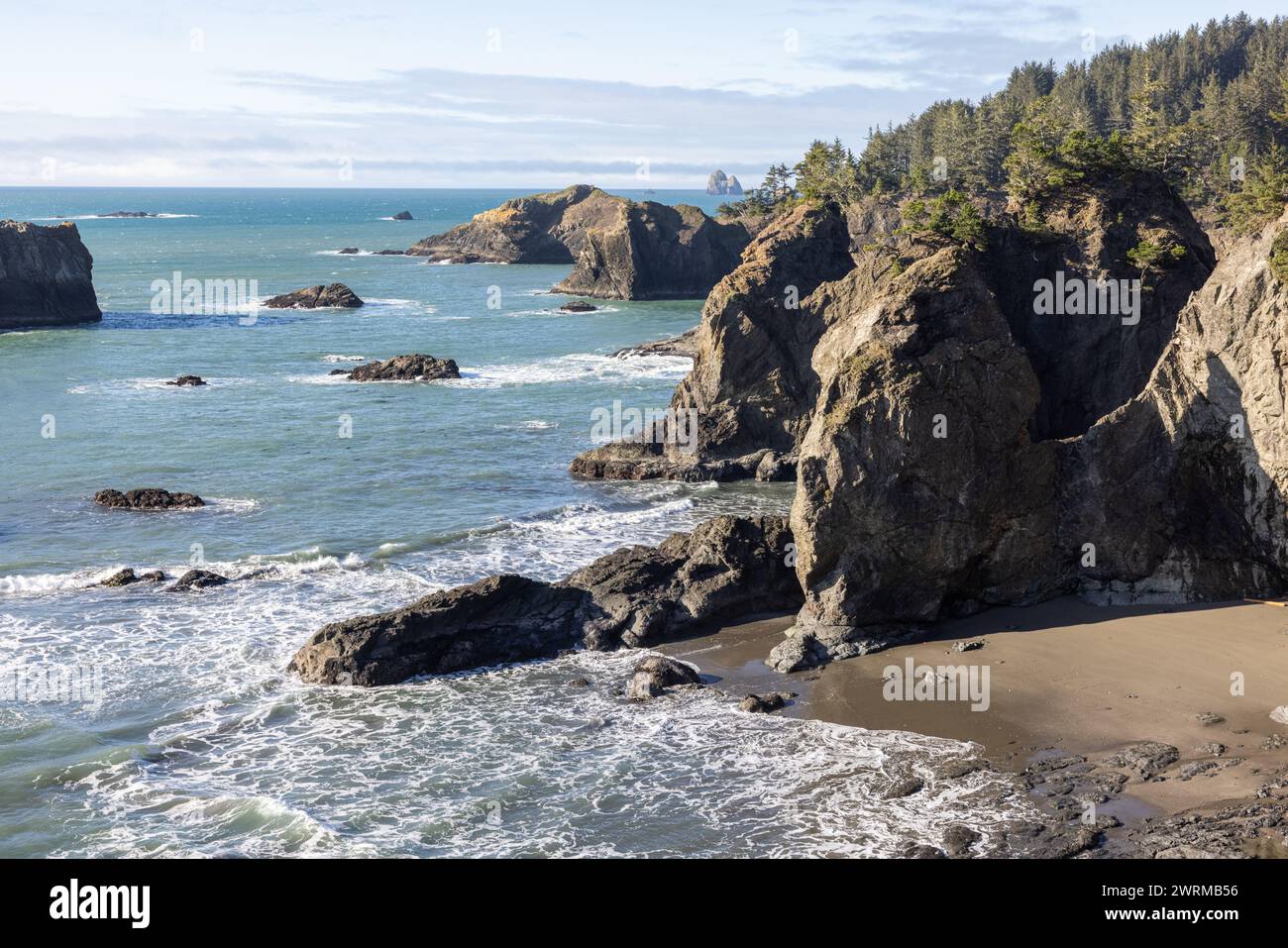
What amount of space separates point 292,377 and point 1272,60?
87.1 metres

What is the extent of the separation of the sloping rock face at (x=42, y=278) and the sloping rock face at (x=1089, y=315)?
7711cm

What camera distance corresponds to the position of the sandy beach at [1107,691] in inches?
854

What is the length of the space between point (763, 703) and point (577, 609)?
6.52 metres

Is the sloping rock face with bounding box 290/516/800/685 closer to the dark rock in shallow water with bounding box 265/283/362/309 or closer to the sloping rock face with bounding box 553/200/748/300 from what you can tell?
the dark rock in shallow water with bounding box 265/283/362/309

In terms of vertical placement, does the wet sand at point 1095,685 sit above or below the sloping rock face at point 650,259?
below

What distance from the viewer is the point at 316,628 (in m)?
31.5

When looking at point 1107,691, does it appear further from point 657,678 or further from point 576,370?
point 576,370

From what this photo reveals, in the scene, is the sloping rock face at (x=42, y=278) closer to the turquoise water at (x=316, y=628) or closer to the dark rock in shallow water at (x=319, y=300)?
the dark rock in shallow water at (x=319, y=300)

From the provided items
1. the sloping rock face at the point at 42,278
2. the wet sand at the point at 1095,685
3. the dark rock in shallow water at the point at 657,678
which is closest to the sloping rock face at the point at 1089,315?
the wet sand at the point at 1095,685

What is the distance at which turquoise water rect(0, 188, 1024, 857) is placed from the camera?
22.0 metres

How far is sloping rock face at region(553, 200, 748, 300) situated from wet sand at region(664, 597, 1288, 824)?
83.5 meters

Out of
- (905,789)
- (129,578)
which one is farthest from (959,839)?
(129,578)

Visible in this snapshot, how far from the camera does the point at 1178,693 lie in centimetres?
2505
